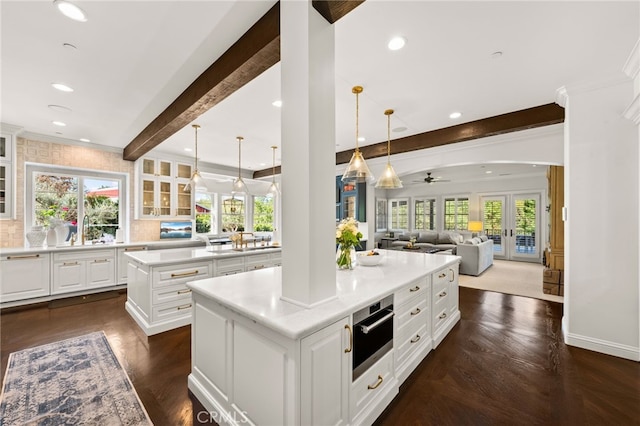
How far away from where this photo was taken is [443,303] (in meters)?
2.91

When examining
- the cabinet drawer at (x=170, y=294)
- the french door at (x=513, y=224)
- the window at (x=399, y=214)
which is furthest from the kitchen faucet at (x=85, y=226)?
the french door at (x=513, y=224)

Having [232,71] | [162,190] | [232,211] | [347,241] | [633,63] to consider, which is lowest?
[347,241]

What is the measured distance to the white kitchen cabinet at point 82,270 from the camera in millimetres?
4133

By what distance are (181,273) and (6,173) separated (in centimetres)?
354

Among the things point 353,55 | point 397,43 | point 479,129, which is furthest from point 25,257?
point 479,129

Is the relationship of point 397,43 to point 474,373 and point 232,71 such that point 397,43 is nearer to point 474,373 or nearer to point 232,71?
point 232,71

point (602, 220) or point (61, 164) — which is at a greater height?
point (61, 164)

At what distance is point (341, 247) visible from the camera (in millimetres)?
2561

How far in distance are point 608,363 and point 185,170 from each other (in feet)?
23.7

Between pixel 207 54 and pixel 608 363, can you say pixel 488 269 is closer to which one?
pixel 608 363

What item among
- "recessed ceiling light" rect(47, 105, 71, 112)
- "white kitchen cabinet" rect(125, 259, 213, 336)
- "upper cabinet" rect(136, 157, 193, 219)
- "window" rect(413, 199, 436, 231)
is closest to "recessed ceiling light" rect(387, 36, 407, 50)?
"white kitchen cabinet" rect(125, 259, 213, 336)

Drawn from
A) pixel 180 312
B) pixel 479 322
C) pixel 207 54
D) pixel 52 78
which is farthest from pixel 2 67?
pixel 479 322

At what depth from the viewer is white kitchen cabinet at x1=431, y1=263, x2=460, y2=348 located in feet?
8.77

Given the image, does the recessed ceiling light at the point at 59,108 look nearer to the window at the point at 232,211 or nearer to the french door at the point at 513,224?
the window at the point at 232,211
